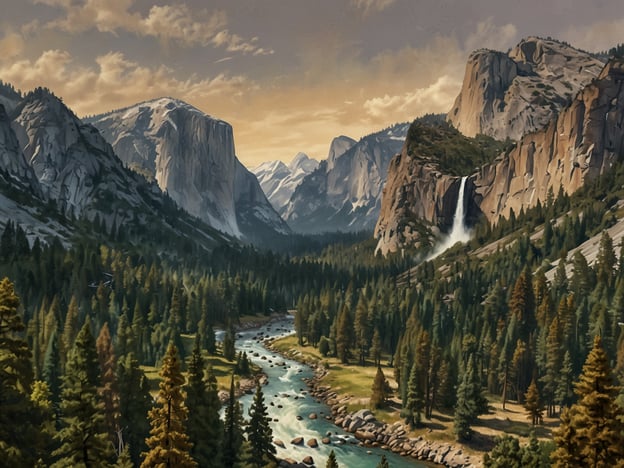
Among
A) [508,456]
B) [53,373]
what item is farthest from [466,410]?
[53,373]

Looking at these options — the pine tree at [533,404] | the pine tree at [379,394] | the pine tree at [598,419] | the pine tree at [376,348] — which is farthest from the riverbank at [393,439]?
the pine tree at [598,419]

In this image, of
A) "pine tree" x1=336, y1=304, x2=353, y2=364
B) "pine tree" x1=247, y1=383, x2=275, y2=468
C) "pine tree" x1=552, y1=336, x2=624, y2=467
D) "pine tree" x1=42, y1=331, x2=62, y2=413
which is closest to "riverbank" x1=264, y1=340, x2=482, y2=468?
"pine tree" x1=336, y1=304, x2=353, y2=364

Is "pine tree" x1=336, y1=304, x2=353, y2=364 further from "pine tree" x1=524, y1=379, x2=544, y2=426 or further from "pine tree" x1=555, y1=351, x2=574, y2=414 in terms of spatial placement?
"pine tree" x1=524, y1=379, x2=544, y2=426

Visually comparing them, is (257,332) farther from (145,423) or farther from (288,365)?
A: (145,423)

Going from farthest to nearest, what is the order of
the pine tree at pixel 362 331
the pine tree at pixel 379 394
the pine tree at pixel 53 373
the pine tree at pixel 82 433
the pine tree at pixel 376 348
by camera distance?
the pine tree at pixel 362 331 → the pine tree at pixel 376 348 → the pine tree at pixel 379 394 → the pine tree at pixel 53 373 → the pine tree at pixel 82 433

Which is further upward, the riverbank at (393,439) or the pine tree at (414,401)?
the pine tree at (414,401)

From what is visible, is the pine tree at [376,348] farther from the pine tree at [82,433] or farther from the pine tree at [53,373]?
the pine tree at [82,433]

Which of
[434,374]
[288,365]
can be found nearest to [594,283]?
[434,374]
